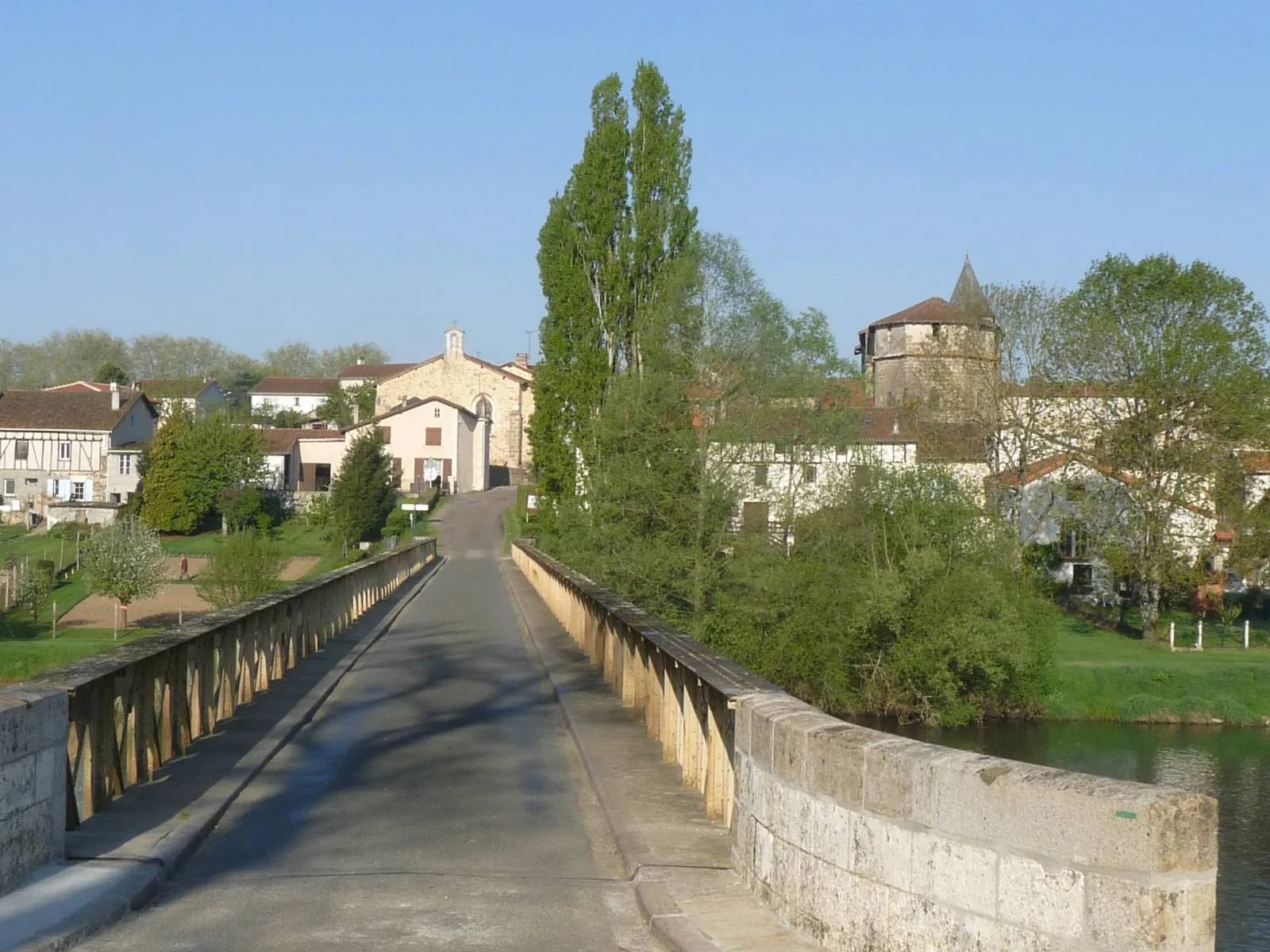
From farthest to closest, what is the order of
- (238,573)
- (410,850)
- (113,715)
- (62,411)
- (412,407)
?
(412,407) → (62,411) → (238,573) → (113,715) → (410,850)

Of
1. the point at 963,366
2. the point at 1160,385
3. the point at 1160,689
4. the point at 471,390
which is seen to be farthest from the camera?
the point at 471,390

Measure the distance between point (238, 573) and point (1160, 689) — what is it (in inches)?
1267

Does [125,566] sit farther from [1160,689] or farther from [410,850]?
[410,850]

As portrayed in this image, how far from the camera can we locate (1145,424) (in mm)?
47125

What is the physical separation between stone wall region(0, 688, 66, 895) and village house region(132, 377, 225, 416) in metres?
101

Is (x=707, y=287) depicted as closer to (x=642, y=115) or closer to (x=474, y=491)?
(x=642, y=115)

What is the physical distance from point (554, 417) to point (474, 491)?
2177 inches

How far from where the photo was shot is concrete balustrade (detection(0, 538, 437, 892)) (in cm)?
650

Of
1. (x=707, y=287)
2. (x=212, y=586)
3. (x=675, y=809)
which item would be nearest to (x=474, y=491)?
(x=212, y=586)

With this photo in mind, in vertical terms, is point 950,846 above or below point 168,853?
above

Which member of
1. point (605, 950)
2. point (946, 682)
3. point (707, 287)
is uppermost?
point (707, 287)

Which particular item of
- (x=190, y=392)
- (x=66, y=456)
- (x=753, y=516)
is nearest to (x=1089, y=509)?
(x=753, y=516)

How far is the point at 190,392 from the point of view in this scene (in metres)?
125

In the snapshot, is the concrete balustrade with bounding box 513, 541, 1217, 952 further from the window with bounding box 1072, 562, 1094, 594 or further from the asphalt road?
the window with bounding box 1072, 562, 1094, 594
